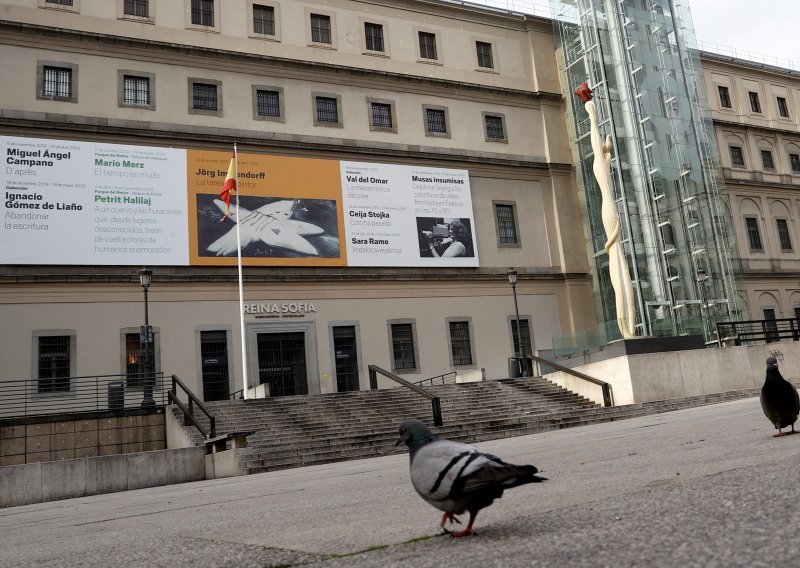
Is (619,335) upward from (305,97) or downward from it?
downward

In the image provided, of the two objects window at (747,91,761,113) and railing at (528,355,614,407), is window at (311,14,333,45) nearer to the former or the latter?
railing at (528,355,614,407)

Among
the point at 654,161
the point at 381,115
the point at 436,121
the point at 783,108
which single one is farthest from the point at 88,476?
the point at 783,108

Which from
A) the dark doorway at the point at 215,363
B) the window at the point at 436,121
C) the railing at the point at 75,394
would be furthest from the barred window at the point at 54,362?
the window at the point at 436,121

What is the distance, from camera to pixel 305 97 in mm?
32094

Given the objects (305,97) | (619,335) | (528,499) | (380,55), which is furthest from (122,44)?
(528,499)

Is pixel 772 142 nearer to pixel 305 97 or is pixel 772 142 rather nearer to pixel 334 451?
pixel 305 97

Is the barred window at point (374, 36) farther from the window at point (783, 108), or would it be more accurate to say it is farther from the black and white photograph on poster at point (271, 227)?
the window at point (783, 108)

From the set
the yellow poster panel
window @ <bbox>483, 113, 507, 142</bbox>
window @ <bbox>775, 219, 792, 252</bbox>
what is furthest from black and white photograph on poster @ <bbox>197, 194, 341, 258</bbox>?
window @ <bbox>775, 219, 792, 252</bbox>

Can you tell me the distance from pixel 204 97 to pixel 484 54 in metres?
13.7

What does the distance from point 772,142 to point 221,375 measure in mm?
35123

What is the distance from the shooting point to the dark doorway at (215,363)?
1098 inches

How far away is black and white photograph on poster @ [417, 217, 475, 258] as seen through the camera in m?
32.2

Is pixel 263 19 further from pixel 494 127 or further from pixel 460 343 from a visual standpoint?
pixel 460 343

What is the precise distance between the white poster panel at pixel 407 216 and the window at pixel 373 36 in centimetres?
586
